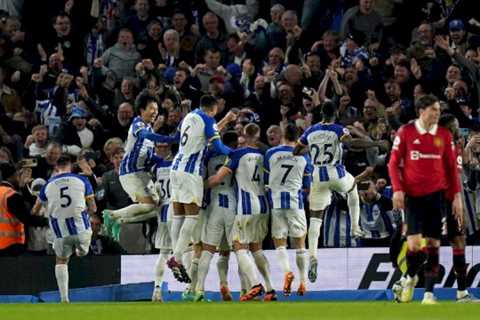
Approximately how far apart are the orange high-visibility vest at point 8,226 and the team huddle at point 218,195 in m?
0.89

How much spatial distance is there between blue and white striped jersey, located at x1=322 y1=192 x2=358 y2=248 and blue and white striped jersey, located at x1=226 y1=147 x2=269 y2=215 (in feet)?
9.17

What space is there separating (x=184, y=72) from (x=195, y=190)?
22.4ft

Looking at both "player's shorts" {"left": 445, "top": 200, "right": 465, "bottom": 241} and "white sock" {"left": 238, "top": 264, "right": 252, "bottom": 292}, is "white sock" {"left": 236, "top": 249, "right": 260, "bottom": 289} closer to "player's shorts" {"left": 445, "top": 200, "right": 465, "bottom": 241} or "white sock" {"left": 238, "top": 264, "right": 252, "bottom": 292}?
"white sock" {"left": 238, "top": 264, "right": 252, "bottom": 292}

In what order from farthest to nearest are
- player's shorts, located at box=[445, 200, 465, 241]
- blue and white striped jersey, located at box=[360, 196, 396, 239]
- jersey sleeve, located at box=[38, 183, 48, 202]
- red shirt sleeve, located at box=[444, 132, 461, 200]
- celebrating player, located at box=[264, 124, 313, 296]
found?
blue and white striped jersey, located at box=[360, 196, 396, 239]
jersey sleeve, located at box=[38, 183, 48, 202]
celebrating player, located at box=[264, 124, 313, 296]
player's shorts, located at box=[445, 200, 465, 241]
red shirt sleeve, located at box=[444, 132, 461, 200]

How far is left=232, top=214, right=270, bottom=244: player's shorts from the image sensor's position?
Result: 22344mm

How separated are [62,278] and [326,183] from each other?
4.14 metres

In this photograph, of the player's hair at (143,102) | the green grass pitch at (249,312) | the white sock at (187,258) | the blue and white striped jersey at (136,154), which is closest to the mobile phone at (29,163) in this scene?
the blue and white striped jersey at (136,154)

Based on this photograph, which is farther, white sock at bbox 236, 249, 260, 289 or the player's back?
the player's back

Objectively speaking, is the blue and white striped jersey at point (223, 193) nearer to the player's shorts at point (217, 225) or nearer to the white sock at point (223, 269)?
the player's shorts at point (217, 225)

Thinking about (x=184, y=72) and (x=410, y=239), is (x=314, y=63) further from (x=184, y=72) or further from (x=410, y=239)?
(x=410, y=239)

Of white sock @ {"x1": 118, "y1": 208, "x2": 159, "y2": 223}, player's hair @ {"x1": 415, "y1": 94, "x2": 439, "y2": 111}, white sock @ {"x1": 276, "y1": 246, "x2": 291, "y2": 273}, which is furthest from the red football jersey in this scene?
white sock @ {"x1": 118, "y1": 208, "x2": 159, "y2": 223}

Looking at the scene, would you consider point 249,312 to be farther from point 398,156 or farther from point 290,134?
point 290,134

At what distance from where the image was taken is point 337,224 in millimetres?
25188

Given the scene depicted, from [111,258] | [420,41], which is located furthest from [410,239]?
[420,41]
